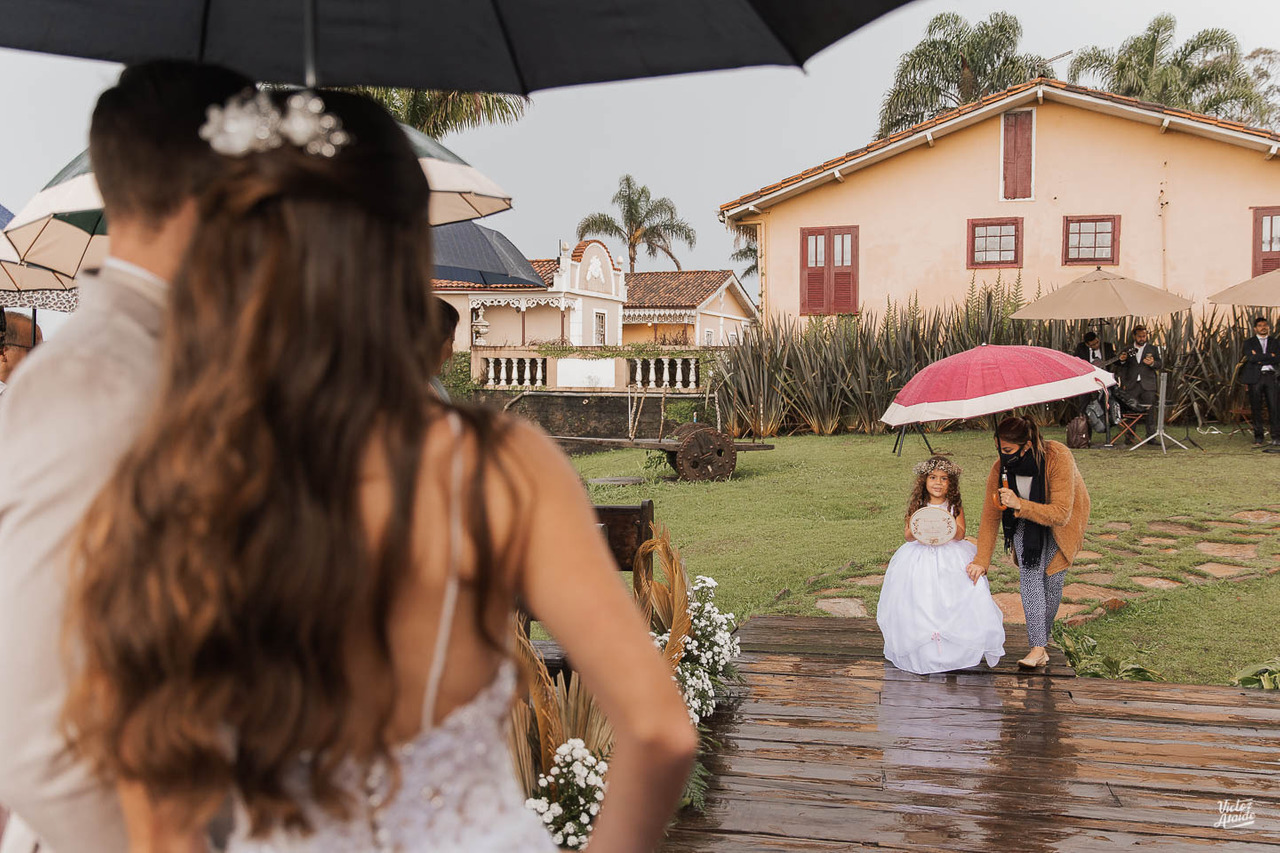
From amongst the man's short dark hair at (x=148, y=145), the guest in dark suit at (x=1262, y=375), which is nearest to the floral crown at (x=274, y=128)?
the man's short dark hair at (x=148, y=145)

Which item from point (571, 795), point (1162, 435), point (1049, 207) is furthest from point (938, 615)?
point (1049, 207)

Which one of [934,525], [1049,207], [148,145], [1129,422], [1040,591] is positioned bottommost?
[1040,591]

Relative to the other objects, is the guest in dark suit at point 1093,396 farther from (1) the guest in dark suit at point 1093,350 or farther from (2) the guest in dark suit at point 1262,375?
(2) the guest in dark suit at point 1262,375

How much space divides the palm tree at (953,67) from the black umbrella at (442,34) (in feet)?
109

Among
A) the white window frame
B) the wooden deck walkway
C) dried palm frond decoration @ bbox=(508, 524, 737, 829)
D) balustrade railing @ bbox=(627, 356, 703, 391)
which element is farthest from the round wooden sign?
the white window frame

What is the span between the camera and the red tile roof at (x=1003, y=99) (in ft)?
63.0

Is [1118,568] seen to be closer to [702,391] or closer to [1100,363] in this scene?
[1100,363]

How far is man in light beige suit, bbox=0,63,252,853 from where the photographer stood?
3.65ft

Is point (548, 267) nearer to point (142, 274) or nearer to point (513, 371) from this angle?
point (513, 371)

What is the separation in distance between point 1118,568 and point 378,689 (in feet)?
30.2

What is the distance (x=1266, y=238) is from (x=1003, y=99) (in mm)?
5671

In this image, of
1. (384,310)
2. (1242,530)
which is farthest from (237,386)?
(1242,530)

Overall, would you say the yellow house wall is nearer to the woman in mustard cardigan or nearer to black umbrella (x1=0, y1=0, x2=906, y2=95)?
the woman in mustard cardigan

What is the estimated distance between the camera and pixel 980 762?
14.9ft
